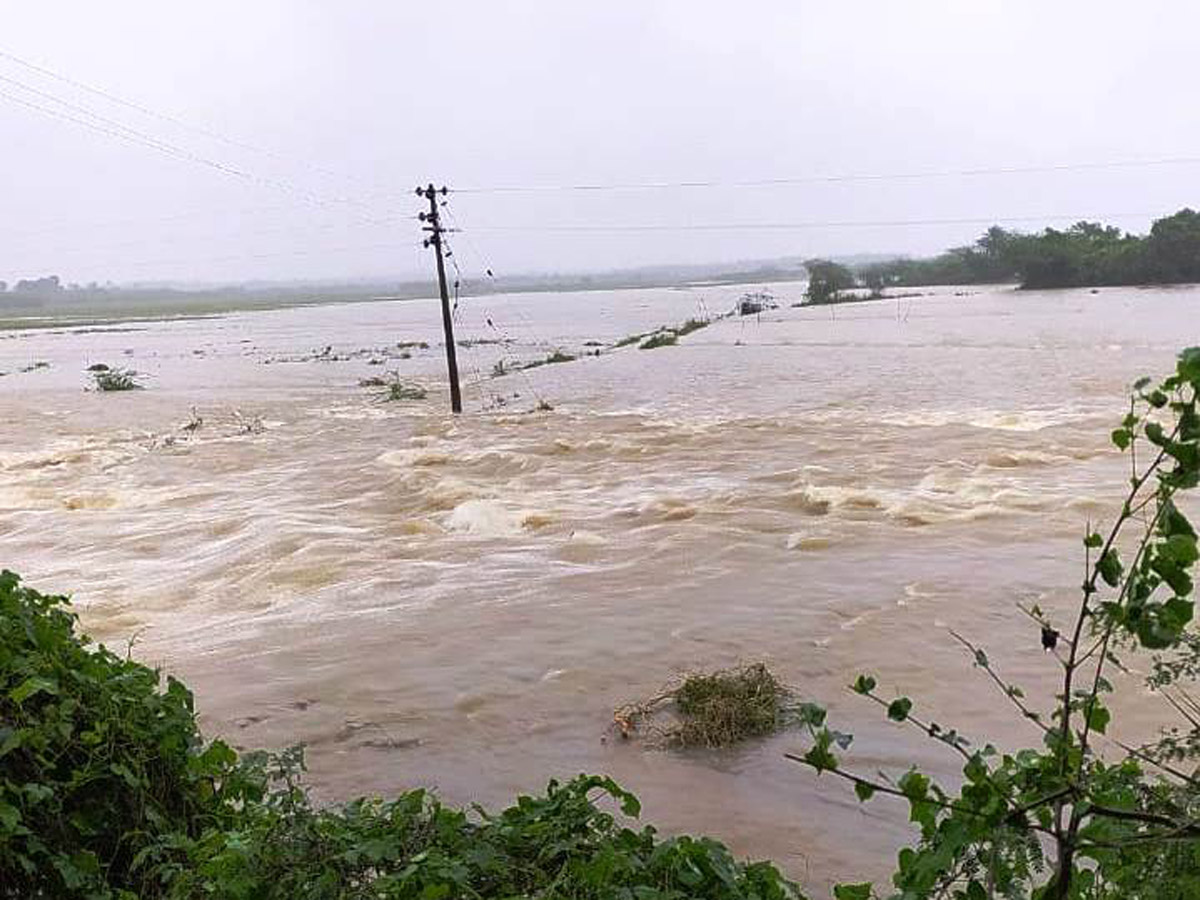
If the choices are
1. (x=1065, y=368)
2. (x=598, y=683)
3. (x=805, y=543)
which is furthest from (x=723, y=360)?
(x=598, y=683)

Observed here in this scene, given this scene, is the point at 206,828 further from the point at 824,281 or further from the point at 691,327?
the point at 824,281

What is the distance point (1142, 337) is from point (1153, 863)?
33.8 meters

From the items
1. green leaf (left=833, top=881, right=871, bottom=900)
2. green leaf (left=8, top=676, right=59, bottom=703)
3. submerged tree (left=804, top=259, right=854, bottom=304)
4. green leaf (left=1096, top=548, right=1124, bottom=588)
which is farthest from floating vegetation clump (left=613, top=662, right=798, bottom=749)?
submerged tree (left=804, top=259, right=854, bottom=304)

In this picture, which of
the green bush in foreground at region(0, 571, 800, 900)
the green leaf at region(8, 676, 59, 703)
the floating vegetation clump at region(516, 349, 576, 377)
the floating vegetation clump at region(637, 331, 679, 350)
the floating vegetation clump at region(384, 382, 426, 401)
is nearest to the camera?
the green bush in foreground at region(0, 571, 800, 900)

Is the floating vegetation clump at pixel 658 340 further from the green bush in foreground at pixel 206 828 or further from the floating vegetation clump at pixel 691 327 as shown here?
the green bush in foreground at pixel 206 828

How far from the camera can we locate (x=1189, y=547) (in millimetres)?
1612

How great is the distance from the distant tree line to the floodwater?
1488 inches

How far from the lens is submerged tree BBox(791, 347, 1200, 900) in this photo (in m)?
1.64

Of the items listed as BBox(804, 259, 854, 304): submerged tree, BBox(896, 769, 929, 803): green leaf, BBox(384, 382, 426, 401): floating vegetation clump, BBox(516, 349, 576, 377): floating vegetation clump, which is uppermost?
BBox(804, 259, 854, 304): submerged tree

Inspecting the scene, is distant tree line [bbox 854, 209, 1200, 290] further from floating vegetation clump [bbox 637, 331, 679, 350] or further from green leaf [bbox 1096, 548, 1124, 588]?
green leaf [bbox 1096, 548, 1124, 588]

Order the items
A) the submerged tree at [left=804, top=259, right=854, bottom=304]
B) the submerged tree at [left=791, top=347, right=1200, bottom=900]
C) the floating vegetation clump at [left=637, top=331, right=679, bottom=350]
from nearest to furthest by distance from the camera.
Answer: the submerged tree at [left=791, top=347, right=1200, bottom=900] < the floating vegetation clump at [left=637, top=331, right=679, bottom=350] < the submerged tree at [left=804, top=259, right=854, bottom=304]

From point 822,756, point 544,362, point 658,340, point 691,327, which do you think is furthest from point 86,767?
point 691,327

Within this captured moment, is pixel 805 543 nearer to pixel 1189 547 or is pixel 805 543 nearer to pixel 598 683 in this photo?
pixel 598 683

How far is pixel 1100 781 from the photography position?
7.84ft
